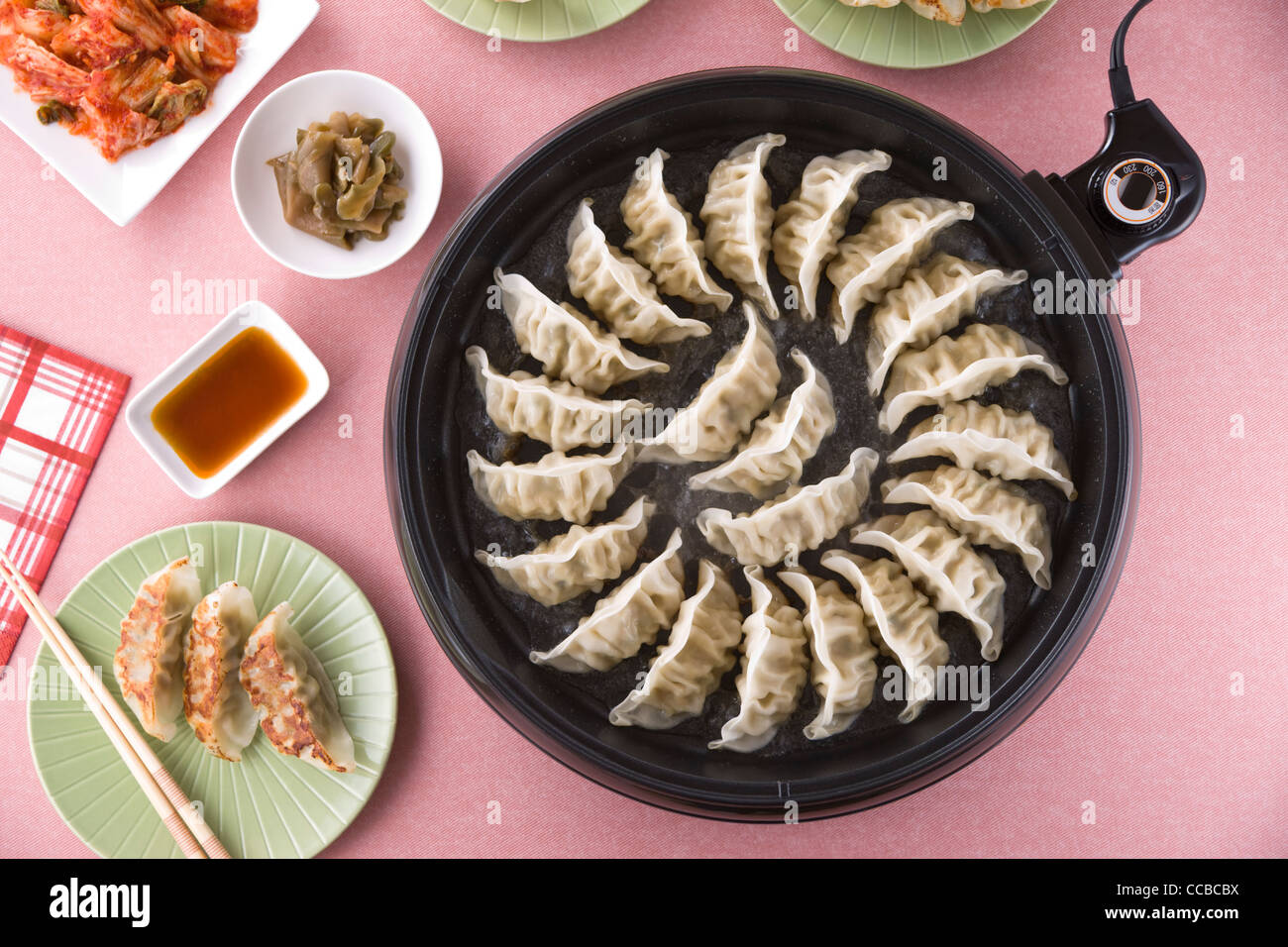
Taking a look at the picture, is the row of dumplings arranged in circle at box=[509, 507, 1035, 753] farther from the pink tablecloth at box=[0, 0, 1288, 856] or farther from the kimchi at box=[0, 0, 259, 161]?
the kimchi at box=[0, 0, 259, 161]

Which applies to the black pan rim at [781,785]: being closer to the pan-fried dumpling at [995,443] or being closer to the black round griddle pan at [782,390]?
the black round griddle pan at [782,390]

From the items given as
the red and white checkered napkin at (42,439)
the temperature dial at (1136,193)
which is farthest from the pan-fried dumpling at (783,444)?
the red and white checkered napkin at (42,439)

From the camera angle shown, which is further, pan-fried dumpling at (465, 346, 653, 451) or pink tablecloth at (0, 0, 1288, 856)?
pink tablecloth at (0, 0, 1288, 856)

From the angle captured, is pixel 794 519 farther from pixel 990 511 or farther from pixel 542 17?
pixel 542 17

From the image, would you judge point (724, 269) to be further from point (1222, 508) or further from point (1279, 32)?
point (1279, 32)

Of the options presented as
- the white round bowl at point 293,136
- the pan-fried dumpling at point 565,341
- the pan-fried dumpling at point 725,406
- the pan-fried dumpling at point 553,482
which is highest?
the white round bowl at point 293,136

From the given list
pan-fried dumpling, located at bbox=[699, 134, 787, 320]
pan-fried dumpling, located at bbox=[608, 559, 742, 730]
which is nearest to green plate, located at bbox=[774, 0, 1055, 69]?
pan-fried dumpling, located at bbox=[699, 134, 787, 320]

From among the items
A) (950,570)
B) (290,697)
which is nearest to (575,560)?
(290,697)
